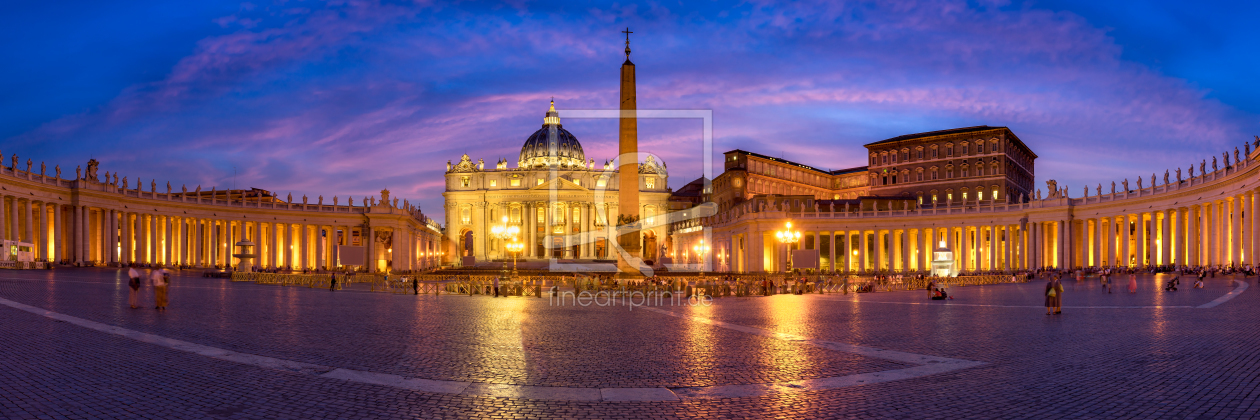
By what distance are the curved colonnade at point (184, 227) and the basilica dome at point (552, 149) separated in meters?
38.0

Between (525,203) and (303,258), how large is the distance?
4877 cm

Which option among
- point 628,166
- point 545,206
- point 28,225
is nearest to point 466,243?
point 545,206

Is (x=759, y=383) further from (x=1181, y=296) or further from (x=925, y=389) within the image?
(x=1181, y=296)

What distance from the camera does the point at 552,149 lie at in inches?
5551

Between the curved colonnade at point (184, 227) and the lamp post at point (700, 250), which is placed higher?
the curved colonnade at point (184, 227)

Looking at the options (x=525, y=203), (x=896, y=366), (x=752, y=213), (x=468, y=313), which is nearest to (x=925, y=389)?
(x=896, y=366)

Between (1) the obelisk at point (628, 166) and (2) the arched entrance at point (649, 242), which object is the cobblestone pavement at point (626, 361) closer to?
(1) the obelisk at point (628, 166)

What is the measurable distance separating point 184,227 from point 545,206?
6241cm

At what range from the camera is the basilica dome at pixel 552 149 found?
139750 millimetres

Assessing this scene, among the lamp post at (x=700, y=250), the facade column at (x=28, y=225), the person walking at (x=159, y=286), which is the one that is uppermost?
the facade column at (x=28, y=225)

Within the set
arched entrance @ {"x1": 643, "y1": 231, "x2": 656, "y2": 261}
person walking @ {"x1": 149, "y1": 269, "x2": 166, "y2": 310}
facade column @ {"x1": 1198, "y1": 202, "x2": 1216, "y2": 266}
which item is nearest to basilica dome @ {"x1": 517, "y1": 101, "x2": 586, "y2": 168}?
arched entrance @ {"x1": 643, "y1": 231, "x2": 656, "y2": 261}

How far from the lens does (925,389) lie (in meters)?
9.57

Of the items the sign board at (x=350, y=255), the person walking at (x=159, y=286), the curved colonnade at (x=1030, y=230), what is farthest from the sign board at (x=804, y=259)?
the person walking at (x=159, y=286)

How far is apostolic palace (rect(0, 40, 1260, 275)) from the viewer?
52438 mm
